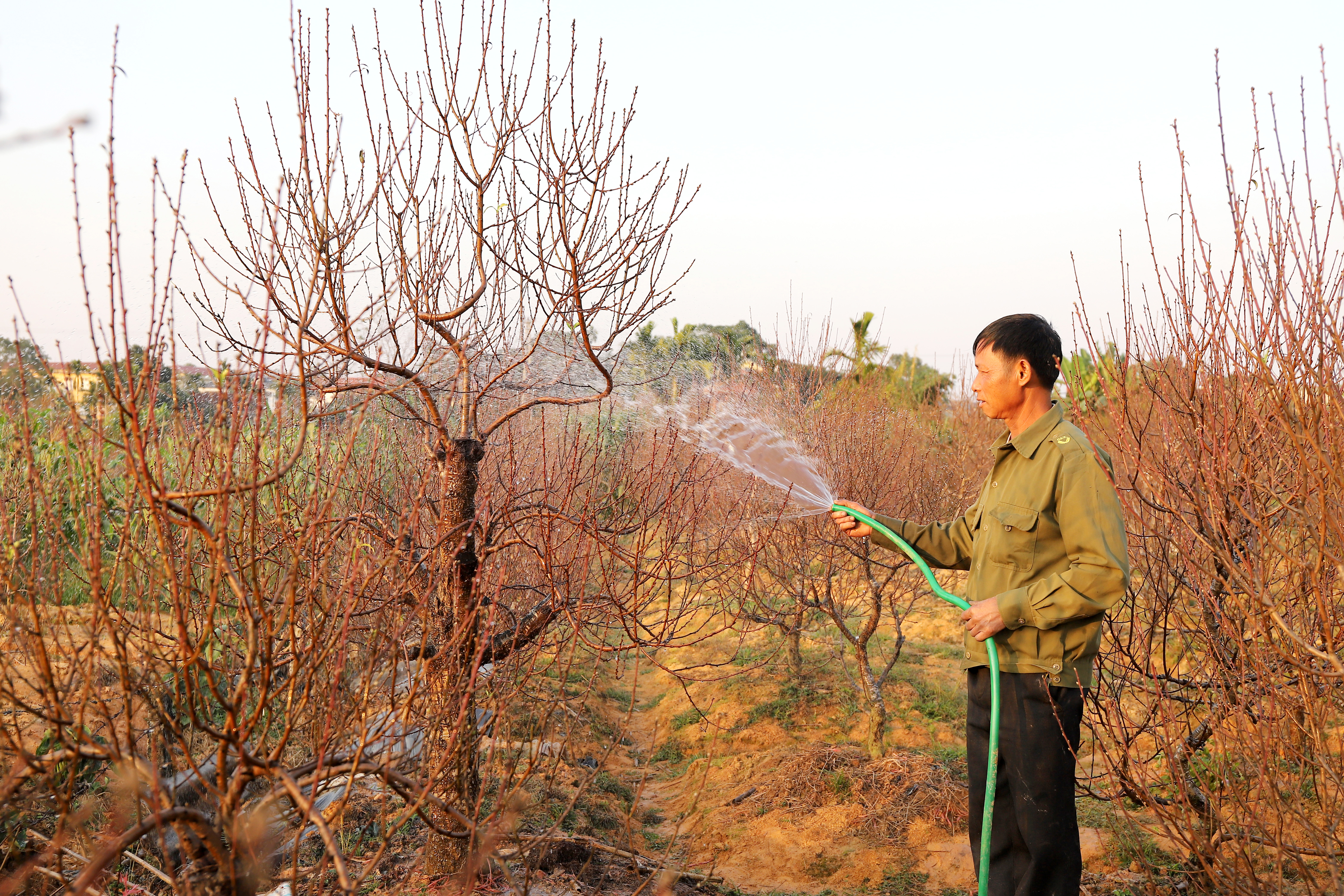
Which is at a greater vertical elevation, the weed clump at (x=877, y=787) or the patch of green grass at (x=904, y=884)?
the weed clump at (x=877, y=787)

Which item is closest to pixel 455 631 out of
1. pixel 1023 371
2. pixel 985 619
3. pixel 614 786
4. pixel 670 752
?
pixel 985 619

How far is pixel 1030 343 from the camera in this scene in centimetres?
288

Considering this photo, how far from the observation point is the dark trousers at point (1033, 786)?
8.84 feet

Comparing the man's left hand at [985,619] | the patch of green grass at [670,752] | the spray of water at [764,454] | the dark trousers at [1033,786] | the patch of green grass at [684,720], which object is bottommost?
the patch of green grass at [670,752]

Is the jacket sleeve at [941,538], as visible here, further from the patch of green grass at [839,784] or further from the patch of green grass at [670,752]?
the patch of green grass at [670,752]

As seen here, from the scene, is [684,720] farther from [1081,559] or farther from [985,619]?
[1081,559]

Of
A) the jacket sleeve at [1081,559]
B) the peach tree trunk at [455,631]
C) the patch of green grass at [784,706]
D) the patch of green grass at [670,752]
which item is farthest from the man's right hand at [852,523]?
the patch of green grass at [784,706]

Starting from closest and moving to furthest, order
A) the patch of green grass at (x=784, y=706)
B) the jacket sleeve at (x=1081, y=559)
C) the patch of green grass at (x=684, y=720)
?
the jacket sleeve at (x=1081, y=559) → the patch of green grass at (x=784, y=706) → the patch of green grass at (x=684, y=720)

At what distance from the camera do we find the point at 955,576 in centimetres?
1100

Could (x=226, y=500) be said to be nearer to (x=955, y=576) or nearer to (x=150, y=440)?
(x=150, y=440)

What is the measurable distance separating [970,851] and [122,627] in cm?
543

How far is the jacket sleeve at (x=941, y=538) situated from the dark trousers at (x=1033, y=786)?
0.54 m

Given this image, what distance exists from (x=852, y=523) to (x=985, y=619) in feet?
2.22

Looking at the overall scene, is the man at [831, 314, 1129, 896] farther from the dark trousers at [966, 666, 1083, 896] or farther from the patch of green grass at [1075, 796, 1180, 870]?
the patch of green grass at [1075, 796, 1180, 870]
